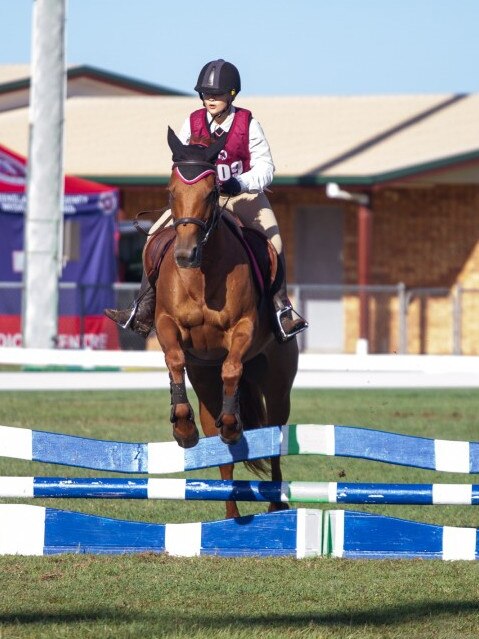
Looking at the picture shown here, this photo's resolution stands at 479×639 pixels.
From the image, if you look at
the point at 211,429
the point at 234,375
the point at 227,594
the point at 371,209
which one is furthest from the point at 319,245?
the point at 227,594

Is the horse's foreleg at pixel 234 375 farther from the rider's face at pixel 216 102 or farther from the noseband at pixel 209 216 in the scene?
the rider's face at pixel 216 102

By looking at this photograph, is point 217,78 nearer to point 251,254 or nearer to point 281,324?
point 251,254

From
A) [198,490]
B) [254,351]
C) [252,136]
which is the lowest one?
[198,490]

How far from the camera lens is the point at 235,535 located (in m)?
7.26

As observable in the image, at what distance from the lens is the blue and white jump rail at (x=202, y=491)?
677 cm

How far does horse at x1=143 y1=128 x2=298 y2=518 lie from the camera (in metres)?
7.29

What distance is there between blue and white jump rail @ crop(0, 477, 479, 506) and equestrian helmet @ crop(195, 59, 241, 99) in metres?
2.58

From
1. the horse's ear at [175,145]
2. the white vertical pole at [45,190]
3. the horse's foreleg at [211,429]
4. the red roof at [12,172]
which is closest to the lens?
the horse's ear at [175,145]

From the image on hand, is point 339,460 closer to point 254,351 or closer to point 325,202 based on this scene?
point 254,351

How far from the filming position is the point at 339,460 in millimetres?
12258

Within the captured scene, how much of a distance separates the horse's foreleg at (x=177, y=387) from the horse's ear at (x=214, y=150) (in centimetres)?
96

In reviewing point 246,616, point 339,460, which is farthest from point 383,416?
point 246,616

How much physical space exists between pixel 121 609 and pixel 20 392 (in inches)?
518

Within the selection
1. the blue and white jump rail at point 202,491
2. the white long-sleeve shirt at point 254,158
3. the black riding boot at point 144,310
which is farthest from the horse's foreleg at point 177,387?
the white long-sleeve shirt at point 254,158
